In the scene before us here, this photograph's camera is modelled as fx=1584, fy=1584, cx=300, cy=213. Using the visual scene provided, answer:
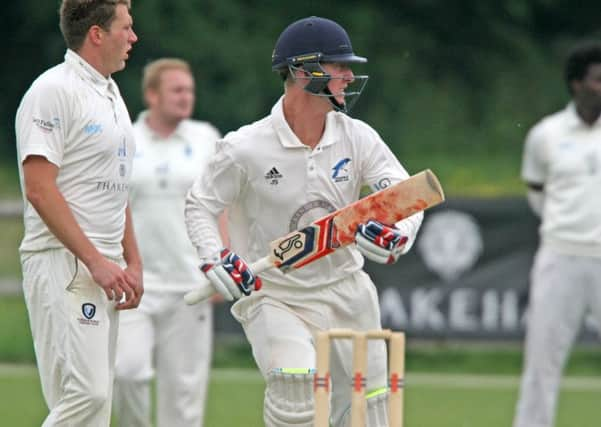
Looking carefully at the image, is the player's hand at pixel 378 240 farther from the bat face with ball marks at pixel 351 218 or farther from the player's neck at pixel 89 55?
the player's neck at pixel 89 55

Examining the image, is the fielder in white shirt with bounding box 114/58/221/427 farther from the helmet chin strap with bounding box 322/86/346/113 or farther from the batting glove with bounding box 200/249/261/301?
the batting glove with bounding box 200/249/261/301

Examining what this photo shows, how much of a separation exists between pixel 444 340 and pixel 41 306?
5.31 meters

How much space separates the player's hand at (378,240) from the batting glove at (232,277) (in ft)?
1.20

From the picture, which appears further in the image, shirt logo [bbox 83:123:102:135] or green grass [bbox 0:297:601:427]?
green grass [bbox 0:297:601:427]

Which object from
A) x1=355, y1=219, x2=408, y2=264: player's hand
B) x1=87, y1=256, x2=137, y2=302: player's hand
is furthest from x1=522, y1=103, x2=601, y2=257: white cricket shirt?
x1=87, y1=256, x2=137, y2=302: player's hand

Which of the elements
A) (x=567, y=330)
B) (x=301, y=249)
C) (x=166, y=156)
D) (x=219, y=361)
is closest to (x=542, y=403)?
(x=567, y=330)

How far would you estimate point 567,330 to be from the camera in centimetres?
708

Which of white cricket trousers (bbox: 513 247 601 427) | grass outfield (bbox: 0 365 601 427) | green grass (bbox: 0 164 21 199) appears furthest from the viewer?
green grass (bbox: 0 164 21 199)

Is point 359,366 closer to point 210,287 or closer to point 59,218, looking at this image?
point 210,287

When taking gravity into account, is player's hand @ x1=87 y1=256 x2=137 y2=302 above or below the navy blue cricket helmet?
below

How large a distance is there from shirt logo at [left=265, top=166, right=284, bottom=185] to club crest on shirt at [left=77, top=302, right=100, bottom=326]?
71 cm

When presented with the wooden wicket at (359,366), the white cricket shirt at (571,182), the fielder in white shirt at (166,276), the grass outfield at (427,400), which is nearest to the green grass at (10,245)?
the grass outfield at (427,400)

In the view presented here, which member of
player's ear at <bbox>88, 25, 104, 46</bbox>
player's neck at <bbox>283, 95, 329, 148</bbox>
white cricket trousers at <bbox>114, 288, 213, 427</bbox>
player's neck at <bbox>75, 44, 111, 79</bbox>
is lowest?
white cricket trousers at <bbox>114, 288, 213, 427</bbox>

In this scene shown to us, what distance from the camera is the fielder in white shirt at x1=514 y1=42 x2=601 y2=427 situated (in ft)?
23.1
